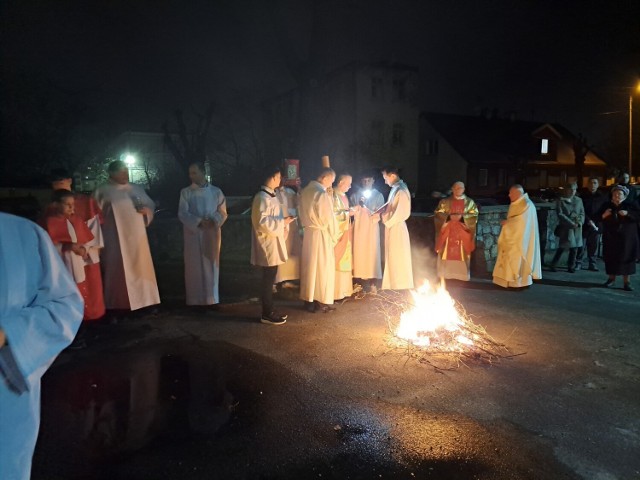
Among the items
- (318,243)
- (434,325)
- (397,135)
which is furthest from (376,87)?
(434,325)

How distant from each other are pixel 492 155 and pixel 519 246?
3355cm

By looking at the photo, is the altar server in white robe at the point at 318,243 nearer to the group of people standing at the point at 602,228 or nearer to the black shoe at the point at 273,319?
the black shoe at the point at 273,319

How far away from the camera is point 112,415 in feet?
→ 12.8

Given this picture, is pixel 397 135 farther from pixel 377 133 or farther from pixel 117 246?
pixel 117 246

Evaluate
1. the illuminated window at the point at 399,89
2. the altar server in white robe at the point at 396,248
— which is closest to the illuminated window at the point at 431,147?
→ the illuminated window at the point at 399,89

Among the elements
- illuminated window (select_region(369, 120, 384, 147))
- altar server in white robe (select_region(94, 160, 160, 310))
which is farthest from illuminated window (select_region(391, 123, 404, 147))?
altar server in white robe (select_region(94, 160, 160, 310))

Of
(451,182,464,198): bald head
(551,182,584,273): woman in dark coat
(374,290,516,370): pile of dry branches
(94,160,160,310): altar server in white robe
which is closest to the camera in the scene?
(374,290,516,370): pile of dry branches

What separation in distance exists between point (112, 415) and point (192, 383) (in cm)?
79

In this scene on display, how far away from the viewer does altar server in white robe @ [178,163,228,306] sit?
6.96 m

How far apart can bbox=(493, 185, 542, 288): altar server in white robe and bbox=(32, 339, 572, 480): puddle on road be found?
5.17m

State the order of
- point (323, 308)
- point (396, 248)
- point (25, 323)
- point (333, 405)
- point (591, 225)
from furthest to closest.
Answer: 1. point (591, 225)
2. point (396, 248)
3. point (323, 308)
4. point (333, 405)
5. point (25, 323)

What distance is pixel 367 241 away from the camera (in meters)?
8.13

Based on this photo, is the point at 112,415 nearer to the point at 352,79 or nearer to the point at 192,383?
the point at 192,383

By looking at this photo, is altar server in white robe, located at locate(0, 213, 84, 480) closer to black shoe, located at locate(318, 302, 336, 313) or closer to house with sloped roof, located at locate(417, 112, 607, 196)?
black shoe, located at locate(318, 302, 336, 313)
